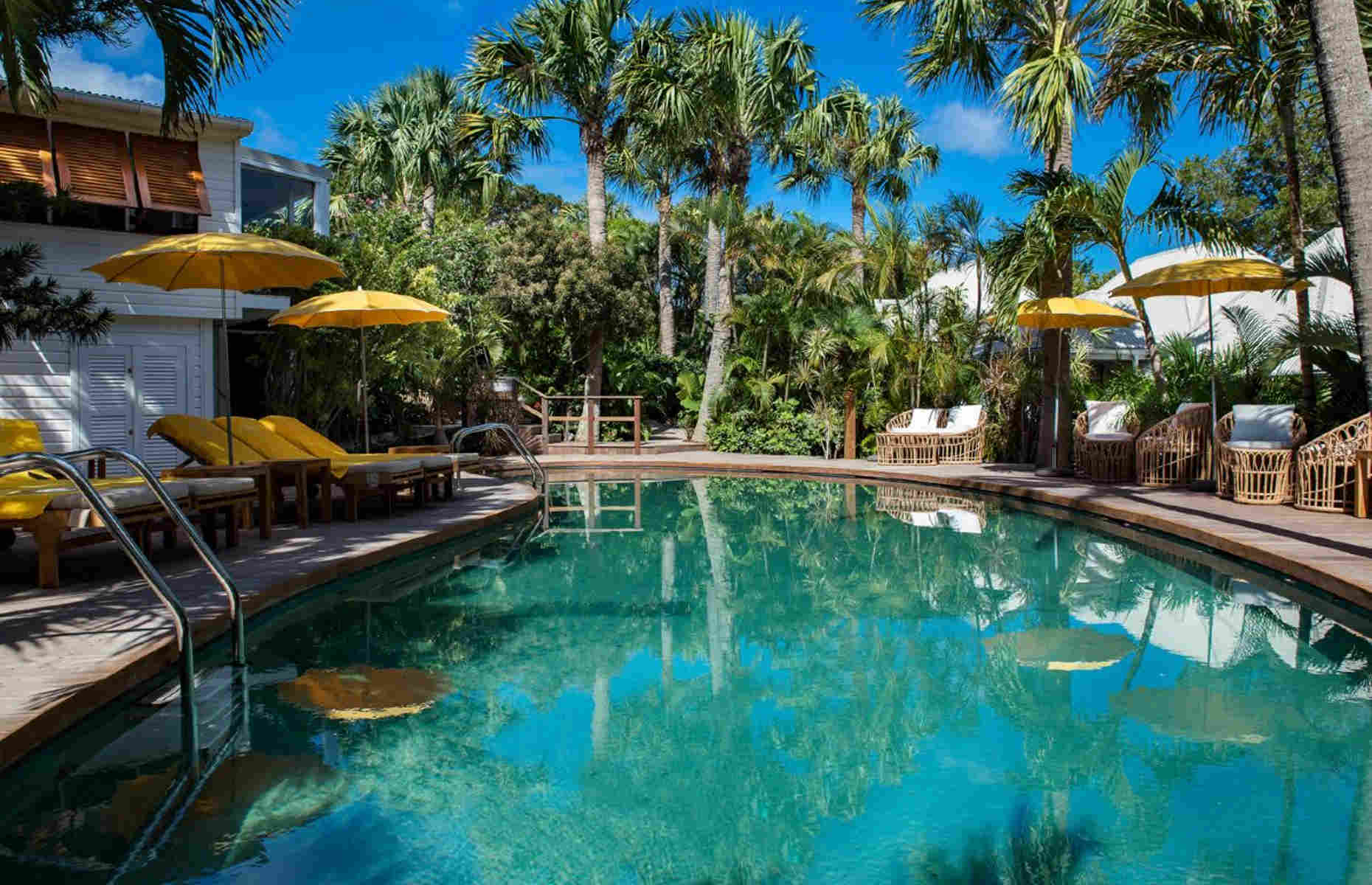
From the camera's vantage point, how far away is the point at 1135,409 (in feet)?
44.3

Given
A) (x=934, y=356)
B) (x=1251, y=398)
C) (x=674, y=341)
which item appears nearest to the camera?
A: (x=1251, y=398)

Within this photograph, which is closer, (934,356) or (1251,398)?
(1251,398)

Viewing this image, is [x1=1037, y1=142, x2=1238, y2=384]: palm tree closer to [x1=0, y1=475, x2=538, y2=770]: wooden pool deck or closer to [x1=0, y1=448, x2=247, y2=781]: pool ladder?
[x1=0, y1=475, x2=538, y2=770]: wooden pool deck

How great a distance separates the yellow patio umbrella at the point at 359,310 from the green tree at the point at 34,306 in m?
1.84

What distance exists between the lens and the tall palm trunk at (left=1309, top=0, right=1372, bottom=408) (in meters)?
7.26

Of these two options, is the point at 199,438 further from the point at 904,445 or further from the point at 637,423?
Result: the point at 637,423

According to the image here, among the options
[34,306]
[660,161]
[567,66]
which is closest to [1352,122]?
[34,306]

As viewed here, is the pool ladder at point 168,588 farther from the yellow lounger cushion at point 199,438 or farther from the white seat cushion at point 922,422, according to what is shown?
the white seat cushion at point 922,422

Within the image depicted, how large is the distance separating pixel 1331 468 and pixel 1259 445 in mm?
980

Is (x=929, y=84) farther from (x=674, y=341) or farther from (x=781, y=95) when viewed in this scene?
(x=674, y=341)

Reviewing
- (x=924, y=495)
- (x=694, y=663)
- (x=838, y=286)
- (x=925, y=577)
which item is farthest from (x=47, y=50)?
(x=838, y=286)

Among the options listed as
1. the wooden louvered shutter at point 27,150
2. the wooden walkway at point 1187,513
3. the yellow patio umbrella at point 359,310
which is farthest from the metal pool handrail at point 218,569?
the wooden louvered shutter at point 27,150

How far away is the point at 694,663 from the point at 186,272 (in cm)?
618

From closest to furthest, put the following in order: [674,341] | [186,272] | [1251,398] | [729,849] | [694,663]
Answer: [729,849]
[694,663]
[186,272]
[1251,398]
[674,341]
